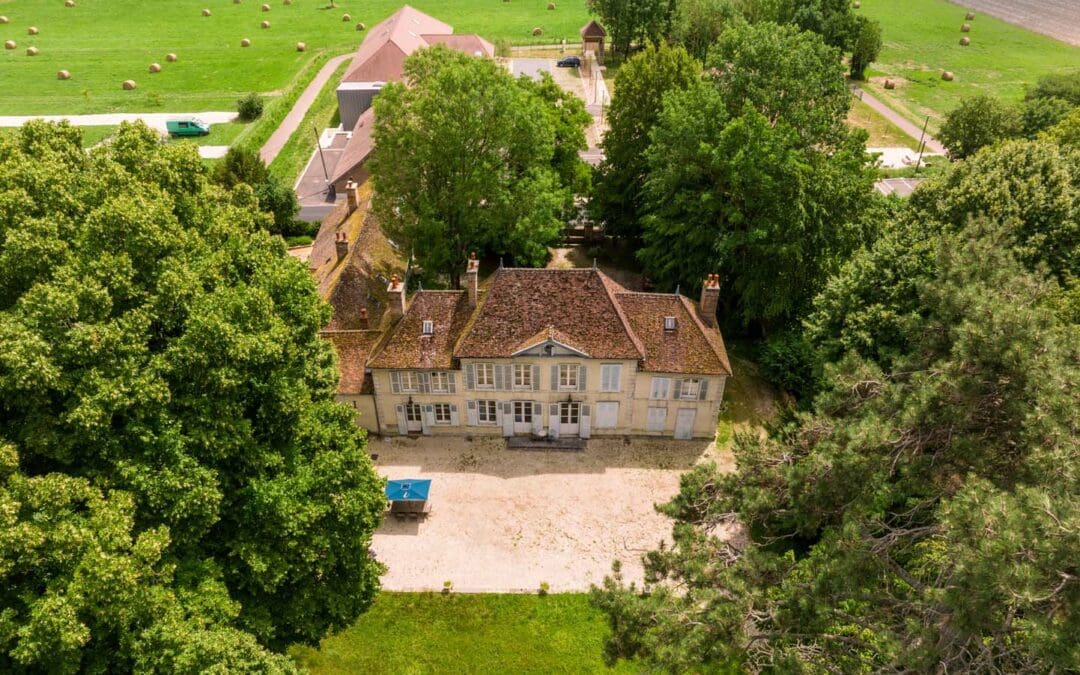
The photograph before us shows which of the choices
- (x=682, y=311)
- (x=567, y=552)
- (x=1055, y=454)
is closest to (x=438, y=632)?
(x=567, y=552)

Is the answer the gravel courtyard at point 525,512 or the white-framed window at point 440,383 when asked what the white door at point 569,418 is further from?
the white-framed window at point 440,383

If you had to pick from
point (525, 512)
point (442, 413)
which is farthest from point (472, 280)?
point (525, 512)

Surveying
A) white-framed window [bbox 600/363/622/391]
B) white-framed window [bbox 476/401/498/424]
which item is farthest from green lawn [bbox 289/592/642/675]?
white-framed window [bbox 600/363/622/391]

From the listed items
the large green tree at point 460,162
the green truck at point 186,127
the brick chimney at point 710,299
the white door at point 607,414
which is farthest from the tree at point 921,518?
the green truck at point 186,127

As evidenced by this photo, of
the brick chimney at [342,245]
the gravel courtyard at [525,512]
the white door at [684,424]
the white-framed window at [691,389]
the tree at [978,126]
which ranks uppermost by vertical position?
the tree at [978,126]

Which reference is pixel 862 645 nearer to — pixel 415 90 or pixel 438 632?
pixel 438 632
